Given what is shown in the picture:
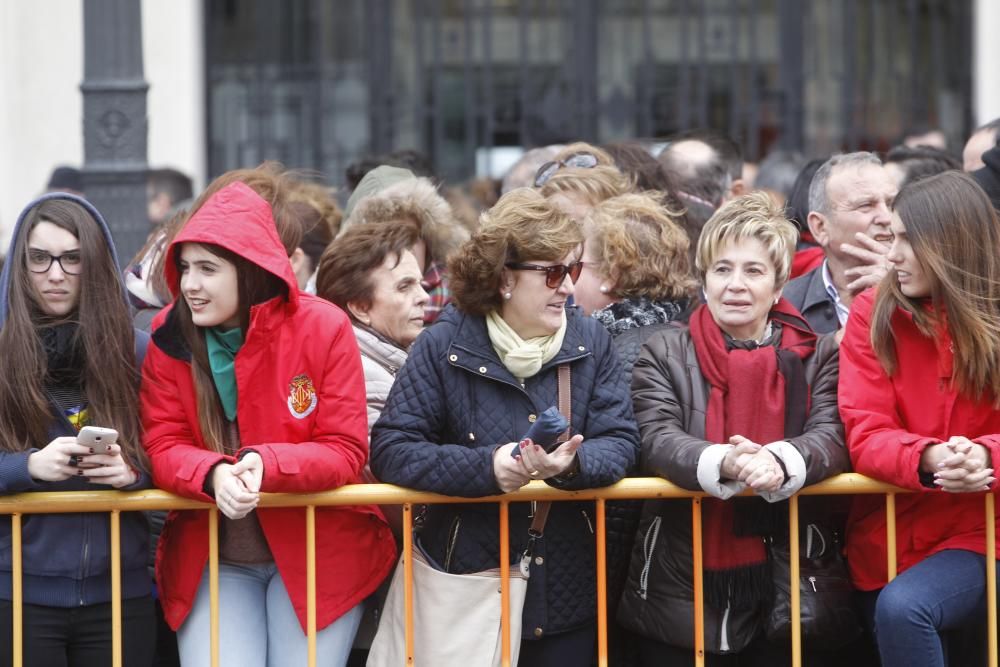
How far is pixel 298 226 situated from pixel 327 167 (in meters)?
6.71

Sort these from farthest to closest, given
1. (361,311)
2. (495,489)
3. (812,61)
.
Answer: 1. (812,61)
2. (361,311)
3. (495,489)

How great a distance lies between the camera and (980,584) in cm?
398

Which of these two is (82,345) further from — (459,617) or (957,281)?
(957,281)

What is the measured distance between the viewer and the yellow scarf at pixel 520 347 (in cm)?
397

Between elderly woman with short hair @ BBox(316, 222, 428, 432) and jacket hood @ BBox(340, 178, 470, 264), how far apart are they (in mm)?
247

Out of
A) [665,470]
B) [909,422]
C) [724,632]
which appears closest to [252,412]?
[665,470]

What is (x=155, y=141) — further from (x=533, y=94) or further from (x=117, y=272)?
(x=117, y=272)

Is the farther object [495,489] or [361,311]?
[361,311]

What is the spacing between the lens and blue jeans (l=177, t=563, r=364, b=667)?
13.0ft

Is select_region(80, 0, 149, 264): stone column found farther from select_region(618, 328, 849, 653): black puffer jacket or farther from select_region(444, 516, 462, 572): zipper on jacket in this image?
select_region(618, 328, 849, 653): black puffer jacket

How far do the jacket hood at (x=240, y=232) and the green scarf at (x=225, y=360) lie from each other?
0.64ft

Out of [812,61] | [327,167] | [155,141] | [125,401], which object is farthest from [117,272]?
[812,61]

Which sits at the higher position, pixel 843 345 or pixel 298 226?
pixel 298 226

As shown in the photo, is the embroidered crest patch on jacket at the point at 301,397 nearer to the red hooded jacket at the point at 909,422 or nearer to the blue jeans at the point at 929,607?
the red hooded jacket at the point at 909,422
